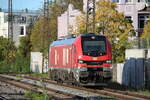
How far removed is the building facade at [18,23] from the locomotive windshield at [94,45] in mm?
88934

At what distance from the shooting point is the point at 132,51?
103ft

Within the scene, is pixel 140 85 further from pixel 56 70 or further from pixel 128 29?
pixel 128 29

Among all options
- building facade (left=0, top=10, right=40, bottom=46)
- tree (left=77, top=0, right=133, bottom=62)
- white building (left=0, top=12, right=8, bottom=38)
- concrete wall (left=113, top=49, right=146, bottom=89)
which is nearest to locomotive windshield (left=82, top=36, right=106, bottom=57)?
concrete wall (left=113, top=49, right=146, bottom=89)

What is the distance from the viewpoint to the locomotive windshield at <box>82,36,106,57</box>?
27.4 m

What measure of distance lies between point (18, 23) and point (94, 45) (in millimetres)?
100463

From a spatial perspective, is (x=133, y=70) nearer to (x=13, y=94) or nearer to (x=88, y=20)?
(x=13, y=94)

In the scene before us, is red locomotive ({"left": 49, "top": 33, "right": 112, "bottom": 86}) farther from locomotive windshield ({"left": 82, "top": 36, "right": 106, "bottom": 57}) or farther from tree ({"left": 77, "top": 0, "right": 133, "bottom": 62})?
tree ({"left": 77, "top": 0, "right": 133, "bottom": 62})

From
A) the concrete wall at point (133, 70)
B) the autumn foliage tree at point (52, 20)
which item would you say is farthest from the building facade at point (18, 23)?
the concrete wall at point (133, 70)

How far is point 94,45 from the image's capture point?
27656 mm

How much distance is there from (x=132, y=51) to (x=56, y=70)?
5.92m

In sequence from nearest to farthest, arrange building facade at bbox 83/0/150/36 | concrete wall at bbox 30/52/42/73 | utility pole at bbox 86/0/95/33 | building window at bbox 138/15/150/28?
utility pole at bbox 86/0/95/33
concrete wall at bbox 30/52/42/73
building facade at bbox 83/0/150/36
building window at bbox 138/15/150/28

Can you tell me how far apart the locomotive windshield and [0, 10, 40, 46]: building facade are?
88934 millimetres

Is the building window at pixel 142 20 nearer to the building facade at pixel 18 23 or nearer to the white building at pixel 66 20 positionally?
the white building at pixel 66 20

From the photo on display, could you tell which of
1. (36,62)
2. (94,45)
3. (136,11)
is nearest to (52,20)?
(136,11)
